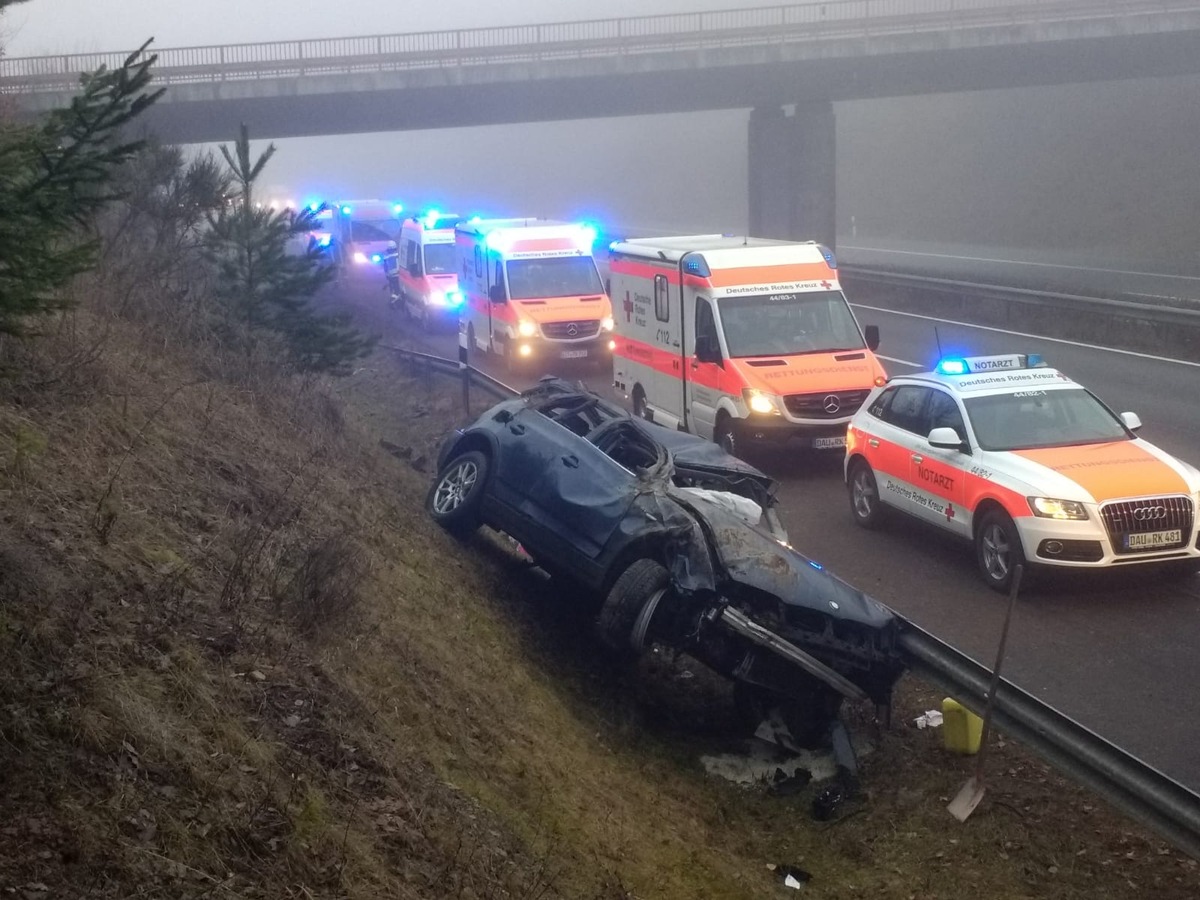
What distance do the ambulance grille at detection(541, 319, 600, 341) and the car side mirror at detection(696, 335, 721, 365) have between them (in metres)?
7.18

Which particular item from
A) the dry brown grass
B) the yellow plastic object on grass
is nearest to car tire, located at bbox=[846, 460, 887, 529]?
the dry brown grass

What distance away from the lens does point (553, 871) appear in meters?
5.61

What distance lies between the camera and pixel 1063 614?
32.8 feet

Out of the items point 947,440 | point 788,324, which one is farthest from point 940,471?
point 788,324

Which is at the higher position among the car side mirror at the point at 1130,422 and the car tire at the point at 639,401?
the car side mirror at the point at 1130,422

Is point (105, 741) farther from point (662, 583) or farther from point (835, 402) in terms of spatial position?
point (835, 402)

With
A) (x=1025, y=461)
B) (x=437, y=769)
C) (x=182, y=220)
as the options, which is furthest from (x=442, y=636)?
(x=182, y=220)

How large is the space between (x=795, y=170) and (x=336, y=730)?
4165cm

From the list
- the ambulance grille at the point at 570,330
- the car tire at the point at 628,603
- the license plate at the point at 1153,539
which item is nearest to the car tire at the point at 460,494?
the car tire at the point at 628,603

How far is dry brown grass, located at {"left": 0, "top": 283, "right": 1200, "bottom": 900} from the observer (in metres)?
4.76

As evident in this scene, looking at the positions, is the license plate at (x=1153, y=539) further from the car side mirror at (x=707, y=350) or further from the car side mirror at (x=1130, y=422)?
the car side mirror at (x=707, y=350)

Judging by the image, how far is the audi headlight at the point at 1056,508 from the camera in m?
10.1

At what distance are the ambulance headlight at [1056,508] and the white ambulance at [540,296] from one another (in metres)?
13.5

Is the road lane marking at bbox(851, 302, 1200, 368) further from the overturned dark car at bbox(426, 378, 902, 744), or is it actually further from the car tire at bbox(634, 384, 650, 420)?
the overturned dark car at bbox(426, 378, 902, 744)
